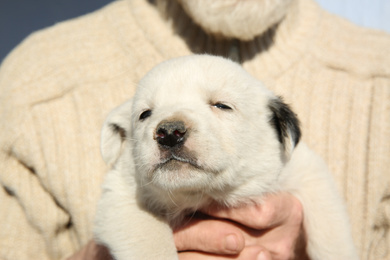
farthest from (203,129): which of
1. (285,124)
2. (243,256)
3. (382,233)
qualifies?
(382,233)

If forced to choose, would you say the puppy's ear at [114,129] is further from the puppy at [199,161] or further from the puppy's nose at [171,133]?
the puppy's nose at [171,133]

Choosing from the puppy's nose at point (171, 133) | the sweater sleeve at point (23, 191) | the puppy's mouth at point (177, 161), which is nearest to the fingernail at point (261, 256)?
the puppy's mouth at point (177, 161)

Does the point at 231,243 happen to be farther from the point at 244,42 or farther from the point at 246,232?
the point at 244,42

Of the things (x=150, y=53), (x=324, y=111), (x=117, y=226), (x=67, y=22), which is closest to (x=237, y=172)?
(x=117, y=226)

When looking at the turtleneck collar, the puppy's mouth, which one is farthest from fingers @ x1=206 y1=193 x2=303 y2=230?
the turtleneck collar

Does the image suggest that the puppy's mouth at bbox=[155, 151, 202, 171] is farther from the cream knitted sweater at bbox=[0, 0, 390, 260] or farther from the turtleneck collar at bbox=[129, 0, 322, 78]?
the turtleneck collar at bbox=[129, 0, 322, 78]

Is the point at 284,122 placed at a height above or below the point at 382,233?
above
